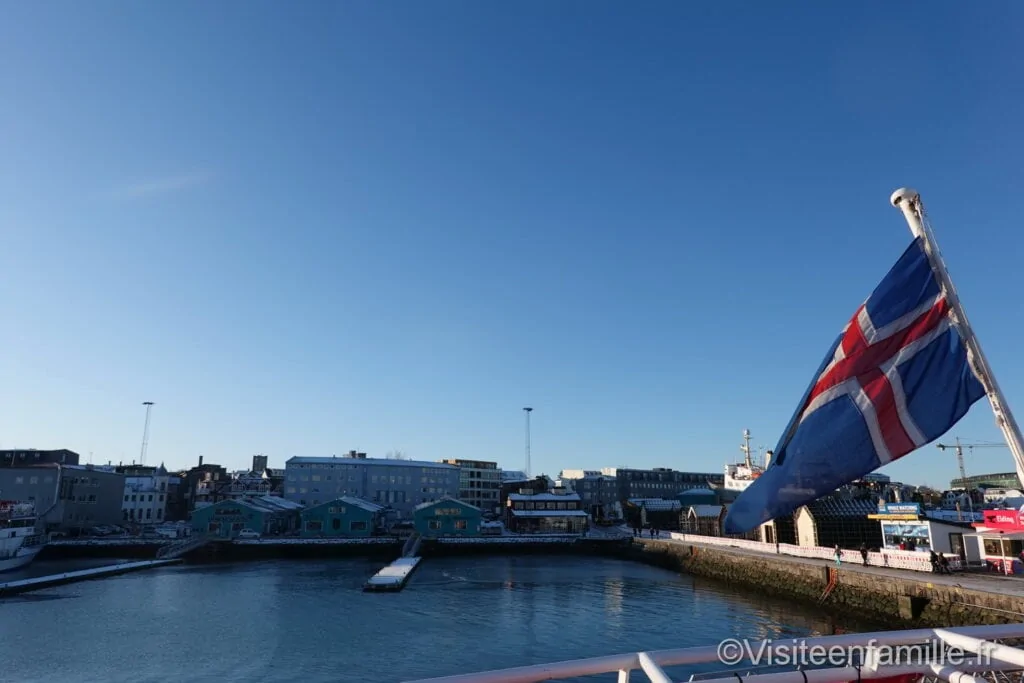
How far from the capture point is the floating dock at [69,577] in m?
46.8

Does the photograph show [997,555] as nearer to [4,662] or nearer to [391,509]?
[4,662]

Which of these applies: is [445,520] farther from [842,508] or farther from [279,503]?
[842,508]

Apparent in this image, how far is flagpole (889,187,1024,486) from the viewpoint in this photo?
6.52 meters

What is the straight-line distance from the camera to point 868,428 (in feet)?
24.2

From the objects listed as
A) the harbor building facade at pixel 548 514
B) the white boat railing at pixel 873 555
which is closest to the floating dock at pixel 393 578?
the white boat railing at pixel 873 555

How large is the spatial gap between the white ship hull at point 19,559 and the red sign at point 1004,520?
79275 millimetres

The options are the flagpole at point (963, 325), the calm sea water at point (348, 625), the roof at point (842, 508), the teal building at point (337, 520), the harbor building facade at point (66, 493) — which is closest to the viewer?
the flagpole at point (963, 325)

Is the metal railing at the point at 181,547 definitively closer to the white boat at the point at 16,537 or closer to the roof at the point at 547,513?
the white boat at the point at 16,537

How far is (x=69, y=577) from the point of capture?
53250mm

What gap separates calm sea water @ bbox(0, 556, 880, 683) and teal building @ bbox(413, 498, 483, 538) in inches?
1251

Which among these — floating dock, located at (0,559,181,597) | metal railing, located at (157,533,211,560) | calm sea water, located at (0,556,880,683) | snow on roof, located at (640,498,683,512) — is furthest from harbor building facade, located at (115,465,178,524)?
snow on roof, located at (640,498,683,512)

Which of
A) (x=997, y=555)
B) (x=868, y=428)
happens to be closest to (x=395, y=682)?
(x=868, y=428)

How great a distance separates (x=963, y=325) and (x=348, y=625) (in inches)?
1401

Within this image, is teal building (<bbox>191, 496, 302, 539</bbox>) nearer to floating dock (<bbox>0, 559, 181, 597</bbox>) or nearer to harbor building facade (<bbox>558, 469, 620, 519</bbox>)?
floating dock (<bbox>0, 559, 181, 597</bbox>)
